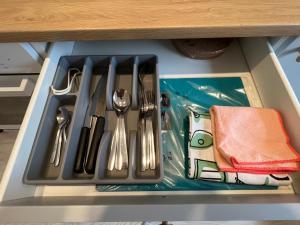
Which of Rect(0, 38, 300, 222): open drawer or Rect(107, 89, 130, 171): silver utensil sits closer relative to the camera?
Rect(0, 38, 300, 222): open drawer

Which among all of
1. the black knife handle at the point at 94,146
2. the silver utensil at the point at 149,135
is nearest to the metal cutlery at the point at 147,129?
the silver utensil at the point at 149,135

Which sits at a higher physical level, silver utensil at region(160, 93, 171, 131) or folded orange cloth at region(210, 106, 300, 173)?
silver utensil at region(160, 93, 171, 131)

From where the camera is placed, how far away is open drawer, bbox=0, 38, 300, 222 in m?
0.39

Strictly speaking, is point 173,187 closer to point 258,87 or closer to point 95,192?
point 95,192

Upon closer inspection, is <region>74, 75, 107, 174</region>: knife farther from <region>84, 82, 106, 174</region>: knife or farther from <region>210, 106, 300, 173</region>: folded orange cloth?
<region>210, 106, 300, 173</region>: folded orange cloth

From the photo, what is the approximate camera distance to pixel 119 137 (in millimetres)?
538

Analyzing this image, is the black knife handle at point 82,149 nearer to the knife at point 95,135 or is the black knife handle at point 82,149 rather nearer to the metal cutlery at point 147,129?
the knife at point 95,135

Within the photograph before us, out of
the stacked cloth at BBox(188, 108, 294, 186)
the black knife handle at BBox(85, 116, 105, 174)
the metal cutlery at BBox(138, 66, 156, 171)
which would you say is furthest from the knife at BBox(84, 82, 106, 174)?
the stacked cloth at BBox(188, 108, 294, 186)

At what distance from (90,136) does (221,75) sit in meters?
0.43

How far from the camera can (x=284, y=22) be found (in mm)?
489

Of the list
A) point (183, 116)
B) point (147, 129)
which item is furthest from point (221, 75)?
point (147, 129)

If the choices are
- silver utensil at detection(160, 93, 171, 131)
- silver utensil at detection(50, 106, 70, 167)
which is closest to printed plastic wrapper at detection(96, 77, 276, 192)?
silver utensil at detection(160, 93, 171, 131)

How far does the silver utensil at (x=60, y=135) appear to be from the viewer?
53 centimetres

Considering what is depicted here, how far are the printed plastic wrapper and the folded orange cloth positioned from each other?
50 millimetres
